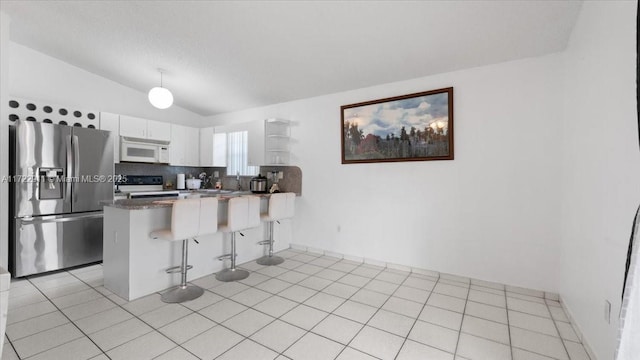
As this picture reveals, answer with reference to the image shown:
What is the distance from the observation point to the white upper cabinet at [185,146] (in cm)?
516

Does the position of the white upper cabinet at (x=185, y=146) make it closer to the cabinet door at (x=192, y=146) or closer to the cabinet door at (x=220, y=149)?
the cabinet door at (x=192, y=146)

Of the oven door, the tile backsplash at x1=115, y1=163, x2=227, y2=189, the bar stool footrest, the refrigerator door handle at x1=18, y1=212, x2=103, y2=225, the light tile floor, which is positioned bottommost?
the light tile floor

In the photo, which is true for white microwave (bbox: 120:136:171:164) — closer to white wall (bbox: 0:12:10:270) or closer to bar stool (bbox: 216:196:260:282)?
white wall (bbox: 0:12:10:270)

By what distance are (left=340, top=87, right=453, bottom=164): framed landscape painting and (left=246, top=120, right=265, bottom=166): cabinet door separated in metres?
1.37

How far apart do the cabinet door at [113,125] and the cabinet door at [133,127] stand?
0.21 ft

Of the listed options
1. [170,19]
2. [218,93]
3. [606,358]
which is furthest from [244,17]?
[606,358]

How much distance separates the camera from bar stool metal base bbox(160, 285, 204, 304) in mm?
2699

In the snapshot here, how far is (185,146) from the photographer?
535 centimetres

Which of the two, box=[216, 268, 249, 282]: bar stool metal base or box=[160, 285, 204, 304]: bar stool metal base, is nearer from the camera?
box=[160, 285, 204, 304]: bar stool metal base

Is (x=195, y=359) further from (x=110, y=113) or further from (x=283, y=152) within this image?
(x=110, y=113)

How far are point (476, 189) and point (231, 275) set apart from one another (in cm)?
306

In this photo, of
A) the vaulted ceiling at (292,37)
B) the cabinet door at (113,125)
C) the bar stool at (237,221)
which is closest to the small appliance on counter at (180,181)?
the cabinet door at (113,125)

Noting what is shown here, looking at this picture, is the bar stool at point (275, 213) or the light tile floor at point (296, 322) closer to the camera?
the light tile floor at point (296, 322)

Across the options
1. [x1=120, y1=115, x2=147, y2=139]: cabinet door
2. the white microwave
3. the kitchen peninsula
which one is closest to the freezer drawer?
the kitchen peninsula
